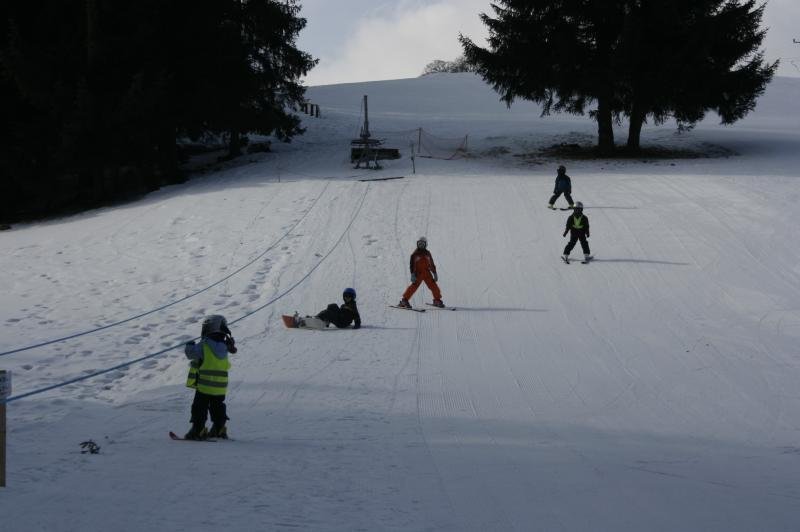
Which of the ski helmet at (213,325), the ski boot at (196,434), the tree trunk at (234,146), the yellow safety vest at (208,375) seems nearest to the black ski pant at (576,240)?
the ski helmet at (213,325)

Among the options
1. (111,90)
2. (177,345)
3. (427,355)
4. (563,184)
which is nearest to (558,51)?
(563,184)

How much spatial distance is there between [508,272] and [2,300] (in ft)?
38.2

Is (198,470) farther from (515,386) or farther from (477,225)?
(477,225)

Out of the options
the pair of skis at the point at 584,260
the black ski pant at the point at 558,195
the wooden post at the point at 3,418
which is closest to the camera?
the wooden post at the point at 3,418

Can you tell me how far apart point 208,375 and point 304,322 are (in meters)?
6.82

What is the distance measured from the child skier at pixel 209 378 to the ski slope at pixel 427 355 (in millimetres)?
310

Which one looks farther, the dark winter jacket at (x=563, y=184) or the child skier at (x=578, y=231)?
the dark winter jacket at (x=563, y=184)

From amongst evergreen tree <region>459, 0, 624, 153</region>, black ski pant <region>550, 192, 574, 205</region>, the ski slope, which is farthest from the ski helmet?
evergreen tree <region>459, 0, 624, 153</region>

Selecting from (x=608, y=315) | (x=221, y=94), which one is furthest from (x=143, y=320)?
(x=221, y=94)

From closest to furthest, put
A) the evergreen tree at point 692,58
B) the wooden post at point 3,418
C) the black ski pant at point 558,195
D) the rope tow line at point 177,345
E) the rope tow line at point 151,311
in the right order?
the wooden post at point 3,418
the rope tow line at point 177,345
the rope tow line at point 151,311
the black ski pant at point 558,195
the evergreen tree at point 692,58

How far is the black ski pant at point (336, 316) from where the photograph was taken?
49.7ft

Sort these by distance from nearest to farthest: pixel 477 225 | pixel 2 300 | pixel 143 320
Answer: pixel 143 320 < pixel 2 300 < pixel 477 225

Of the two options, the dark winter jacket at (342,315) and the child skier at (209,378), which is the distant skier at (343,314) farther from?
the child skier at (209,378)

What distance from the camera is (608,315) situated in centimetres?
1614
